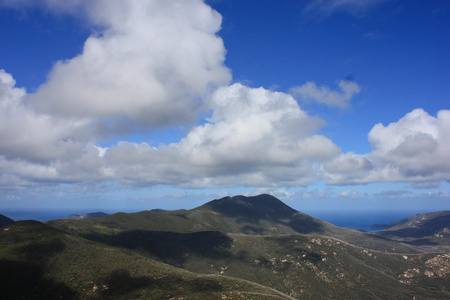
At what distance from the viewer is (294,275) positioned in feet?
561

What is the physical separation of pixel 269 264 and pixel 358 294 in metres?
60.2

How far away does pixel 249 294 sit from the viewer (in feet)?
247

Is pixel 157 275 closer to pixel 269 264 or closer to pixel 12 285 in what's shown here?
pixel 12 285

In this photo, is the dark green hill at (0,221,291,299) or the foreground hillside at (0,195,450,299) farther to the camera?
the foreground hillside at (0,195,450,299)

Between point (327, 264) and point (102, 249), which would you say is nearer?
point (102, 249)

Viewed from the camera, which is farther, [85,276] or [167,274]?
[167,274]

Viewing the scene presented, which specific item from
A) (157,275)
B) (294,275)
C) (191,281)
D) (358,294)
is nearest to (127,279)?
(157,275)

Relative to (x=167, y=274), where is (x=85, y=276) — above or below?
above

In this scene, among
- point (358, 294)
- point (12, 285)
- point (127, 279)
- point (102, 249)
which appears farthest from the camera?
point (358, 294)

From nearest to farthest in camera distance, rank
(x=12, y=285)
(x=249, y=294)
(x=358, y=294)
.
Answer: (x=249, y=294) < (x=12, y=285) < (x=358, y=294)

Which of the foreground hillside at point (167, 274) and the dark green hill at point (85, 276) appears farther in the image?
the foreground hillside at point (167, 274)

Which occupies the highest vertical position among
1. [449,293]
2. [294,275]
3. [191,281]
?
[191,281]

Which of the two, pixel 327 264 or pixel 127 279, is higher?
pixel 127 279

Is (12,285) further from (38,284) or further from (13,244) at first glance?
(13,244)
